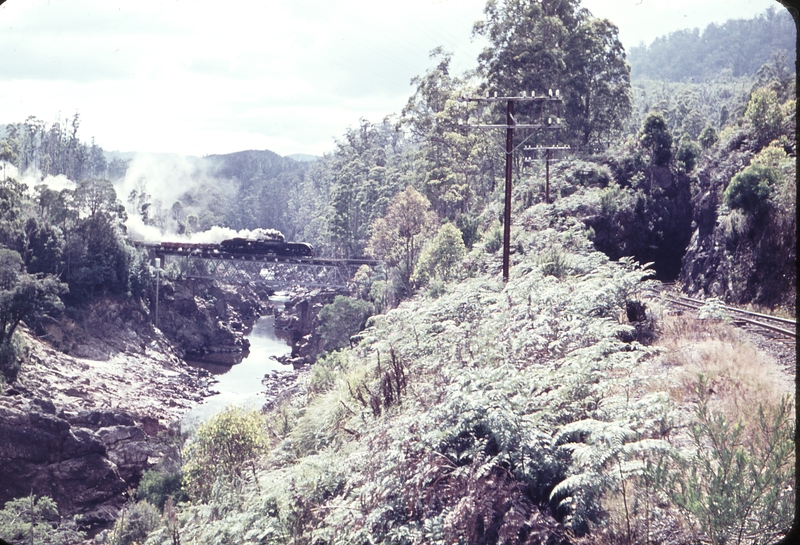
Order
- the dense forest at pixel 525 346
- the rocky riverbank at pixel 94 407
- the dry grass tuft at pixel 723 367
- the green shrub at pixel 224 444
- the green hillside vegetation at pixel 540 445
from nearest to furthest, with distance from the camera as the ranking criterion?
the green hillside vegetation at pixel 540 445
the dense forest at pixel 525 346
the dry grass tuft at pixel 723 367
the green shrub at pixel 224 444
the rocky riverbank at pixel 94 407

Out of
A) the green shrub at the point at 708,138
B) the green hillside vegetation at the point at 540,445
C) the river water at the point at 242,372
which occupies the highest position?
the green shrub at the point at 708,138

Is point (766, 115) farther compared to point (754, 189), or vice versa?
point (766, 115)

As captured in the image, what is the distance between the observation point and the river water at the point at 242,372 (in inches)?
1647

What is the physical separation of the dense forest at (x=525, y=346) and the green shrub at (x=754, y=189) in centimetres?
7

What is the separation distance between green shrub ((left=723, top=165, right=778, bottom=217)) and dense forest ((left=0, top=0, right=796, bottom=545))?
7 cm

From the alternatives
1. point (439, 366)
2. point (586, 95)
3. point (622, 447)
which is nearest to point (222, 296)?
point (586, 95)

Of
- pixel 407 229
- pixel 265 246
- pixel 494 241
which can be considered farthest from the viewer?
pixel 265 246

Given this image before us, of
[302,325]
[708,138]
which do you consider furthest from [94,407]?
[708,138]

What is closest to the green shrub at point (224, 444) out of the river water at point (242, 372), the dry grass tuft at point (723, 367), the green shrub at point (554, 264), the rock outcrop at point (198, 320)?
the green shrub at point (554, 264)

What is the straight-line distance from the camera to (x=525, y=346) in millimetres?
11133

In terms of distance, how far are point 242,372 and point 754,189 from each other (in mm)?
45810

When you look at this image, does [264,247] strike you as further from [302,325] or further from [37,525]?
[37,525]

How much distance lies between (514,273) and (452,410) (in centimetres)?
1246

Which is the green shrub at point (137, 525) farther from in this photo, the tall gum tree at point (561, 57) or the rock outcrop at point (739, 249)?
the tall gum tree at point (561, 57)
